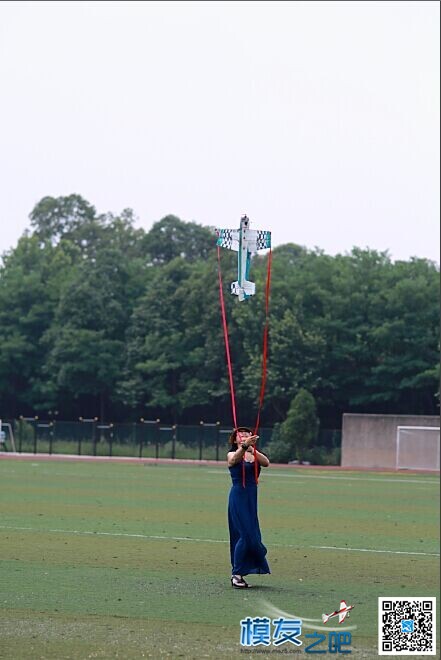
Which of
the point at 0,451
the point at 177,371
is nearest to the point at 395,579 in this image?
the point at 0,451

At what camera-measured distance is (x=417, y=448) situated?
181 feet

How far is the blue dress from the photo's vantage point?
1366cm

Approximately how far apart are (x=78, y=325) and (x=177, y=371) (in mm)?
7162

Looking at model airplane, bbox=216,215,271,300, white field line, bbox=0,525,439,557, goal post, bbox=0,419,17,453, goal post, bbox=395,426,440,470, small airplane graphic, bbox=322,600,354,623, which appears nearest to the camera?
small airplane graphic, bbox=322,600,354,623

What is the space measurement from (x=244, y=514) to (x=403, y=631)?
3915 millimetres

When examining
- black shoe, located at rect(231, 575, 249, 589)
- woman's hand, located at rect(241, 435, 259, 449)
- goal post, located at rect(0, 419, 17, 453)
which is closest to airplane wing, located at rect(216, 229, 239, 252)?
woman's hand, located at rect(241, 435, 259, 449)

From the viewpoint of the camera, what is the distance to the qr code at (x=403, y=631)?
9.91 metres

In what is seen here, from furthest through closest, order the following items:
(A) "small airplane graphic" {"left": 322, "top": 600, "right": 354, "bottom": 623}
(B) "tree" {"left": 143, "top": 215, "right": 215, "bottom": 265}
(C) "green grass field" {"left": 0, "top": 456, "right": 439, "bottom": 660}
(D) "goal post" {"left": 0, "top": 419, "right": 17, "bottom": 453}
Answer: (B) "tree" {"left": 143, "top": 215, "right": 215, "bottom": 265} → (D) "goal post" {"left": 0, "top": 419, "right": 17, "bottom": 453} → (A) "small airplane graphic" {"left": 322, "top": 600, "right": 354, "bottom": 623} → (C) "green grass field" {"left": 0, "top": 456, "right": 439, "bottom": 660}

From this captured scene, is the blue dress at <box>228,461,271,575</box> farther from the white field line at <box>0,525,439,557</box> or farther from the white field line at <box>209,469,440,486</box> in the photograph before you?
the white field line at <box>209,469,440,486</box>

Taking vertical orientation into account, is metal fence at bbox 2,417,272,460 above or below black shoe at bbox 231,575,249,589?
above

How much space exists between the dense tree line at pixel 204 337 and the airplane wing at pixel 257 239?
161ft

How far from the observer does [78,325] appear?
76625 mm

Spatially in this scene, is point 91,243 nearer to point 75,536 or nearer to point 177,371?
point 177,371

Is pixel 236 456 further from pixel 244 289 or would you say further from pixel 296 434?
pixel 296 434
